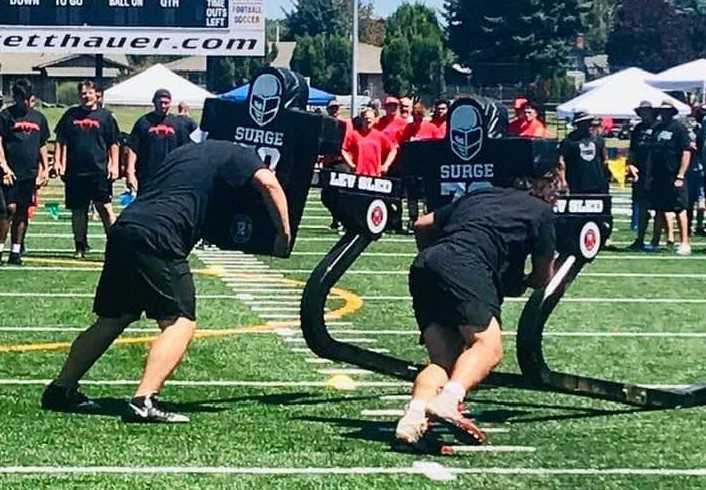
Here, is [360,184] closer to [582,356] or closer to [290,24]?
[582,356]

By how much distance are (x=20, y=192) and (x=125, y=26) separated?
945 inches

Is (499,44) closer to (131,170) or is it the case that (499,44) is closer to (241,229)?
(131,170)

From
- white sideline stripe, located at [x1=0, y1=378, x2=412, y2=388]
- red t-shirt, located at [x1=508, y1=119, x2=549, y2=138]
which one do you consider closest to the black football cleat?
white sideline stripe, located at [x1=0, y1=378, x2=412, y2=388]

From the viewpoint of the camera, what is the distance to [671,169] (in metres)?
20.5

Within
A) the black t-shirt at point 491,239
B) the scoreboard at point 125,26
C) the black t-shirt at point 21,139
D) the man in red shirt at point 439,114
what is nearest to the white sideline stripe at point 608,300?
the black t-shirt at point 21,139

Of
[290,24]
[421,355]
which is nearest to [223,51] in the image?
[421,355]

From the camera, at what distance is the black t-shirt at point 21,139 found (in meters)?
17.1

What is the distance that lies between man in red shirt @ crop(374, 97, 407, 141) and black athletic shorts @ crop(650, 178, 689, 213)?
12.3ft

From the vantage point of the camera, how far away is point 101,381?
10.2 meters

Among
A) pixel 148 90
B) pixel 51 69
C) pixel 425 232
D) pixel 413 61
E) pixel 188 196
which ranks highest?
pixel 188 196

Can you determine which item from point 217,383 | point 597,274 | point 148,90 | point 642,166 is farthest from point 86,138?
Result: point 148,90

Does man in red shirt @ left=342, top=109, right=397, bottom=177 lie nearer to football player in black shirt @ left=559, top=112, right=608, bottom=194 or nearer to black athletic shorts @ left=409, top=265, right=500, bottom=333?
football player in black shirt @ left=559, top=112, right=608, bottom=194

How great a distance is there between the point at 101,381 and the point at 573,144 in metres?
10.7

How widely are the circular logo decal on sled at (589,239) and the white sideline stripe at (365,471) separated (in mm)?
1744
